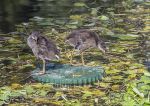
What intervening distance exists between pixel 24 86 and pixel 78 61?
1.12m

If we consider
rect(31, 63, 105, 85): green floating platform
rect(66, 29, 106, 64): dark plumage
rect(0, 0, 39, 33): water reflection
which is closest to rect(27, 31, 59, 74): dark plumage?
rect(31, 63, 105, 85): green floating platform

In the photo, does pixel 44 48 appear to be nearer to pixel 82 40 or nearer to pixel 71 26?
pixel 82 40

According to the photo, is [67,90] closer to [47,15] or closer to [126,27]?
[126,27]

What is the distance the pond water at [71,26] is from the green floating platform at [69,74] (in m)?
0.22

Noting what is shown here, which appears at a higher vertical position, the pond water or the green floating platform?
the pond water

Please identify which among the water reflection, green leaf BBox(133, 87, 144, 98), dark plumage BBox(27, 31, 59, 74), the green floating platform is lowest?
green leaf BBox(133, 87, 144, 98)

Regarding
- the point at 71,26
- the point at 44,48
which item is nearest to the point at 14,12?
the point at 71,26

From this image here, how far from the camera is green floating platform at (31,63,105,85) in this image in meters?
6.11

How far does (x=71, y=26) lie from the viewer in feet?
28.3

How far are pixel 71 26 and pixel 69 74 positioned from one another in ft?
7.88

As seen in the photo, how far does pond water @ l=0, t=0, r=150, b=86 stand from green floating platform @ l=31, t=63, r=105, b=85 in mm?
222

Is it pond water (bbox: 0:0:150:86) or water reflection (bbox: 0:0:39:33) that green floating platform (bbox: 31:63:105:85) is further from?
water reflection (bbox: 0:0:39:33)

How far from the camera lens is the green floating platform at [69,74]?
611 cm

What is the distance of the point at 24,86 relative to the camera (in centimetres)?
599
